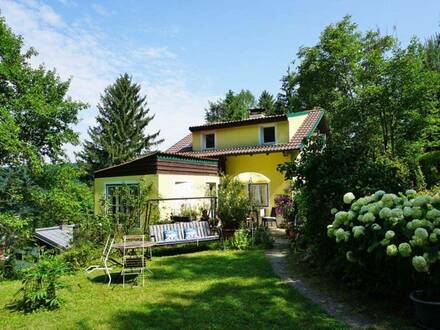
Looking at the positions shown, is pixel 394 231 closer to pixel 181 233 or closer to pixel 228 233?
pixel 181 233

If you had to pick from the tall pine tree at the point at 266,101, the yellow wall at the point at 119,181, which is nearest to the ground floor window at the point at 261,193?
the yellow wall at the point at 119,181

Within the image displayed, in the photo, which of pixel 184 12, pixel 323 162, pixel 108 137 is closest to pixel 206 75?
pixel 184 12

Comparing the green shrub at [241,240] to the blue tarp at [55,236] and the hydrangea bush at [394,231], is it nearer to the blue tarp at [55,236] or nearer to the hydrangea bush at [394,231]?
the blue tarp at [55,236]

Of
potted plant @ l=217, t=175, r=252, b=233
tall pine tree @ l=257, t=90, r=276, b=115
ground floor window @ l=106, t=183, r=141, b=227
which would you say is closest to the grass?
potted plant @ l=217, t=175, r=252, b=233

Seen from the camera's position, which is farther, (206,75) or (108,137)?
(108,137)

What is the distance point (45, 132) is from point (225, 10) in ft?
21.0

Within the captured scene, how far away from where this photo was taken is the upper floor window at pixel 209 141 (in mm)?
21469

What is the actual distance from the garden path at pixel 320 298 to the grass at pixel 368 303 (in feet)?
0.31

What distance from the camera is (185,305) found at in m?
5.65

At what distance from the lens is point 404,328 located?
14.2 ft

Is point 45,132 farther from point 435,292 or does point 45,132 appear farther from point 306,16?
point 435,292

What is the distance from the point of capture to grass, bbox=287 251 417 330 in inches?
178

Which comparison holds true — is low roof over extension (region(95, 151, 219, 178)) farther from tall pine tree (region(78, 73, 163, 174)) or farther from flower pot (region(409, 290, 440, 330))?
tall pine tree (region(78, 73, 163, 174))

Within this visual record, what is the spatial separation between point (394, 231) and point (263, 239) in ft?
23.1
